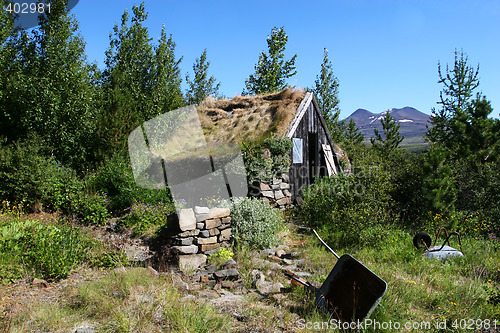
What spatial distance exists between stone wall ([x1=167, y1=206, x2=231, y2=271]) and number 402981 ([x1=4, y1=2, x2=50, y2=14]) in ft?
36.7

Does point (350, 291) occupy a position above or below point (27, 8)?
below

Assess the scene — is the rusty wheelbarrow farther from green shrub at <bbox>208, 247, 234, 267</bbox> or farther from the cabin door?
the cabin door

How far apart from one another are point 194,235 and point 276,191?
14.5ft

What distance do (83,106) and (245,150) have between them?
6.92 meters

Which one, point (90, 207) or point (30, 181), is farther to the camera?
point (30, 181)

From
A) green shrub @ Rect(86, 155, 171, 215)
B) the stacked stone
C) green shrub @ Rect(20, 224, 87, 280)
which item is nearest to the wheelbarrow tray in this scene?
green shrub @ Rect(20, 224, 87, 280)

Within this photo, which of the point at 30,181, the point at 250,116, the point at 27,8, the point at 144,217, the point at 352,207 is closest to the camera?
the point at 352,207

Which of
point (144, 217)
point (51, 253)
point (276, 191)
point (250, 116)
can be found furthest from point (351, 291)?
point (250, 116)

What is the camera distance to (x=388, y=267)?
6.07 metres

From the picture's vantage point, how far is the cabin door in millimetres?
13164

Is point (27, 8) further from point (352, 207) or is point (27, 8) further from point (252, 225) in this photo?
point (352, 207)

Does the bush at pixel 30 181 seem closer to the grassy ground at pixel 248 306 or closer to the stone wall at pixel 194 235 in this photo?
the grassy ground at pixel 248 306

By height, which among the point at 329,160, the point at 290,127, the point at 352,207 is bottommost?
the point at 352,207

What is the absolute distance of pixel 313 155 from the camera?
1380 centimetres
